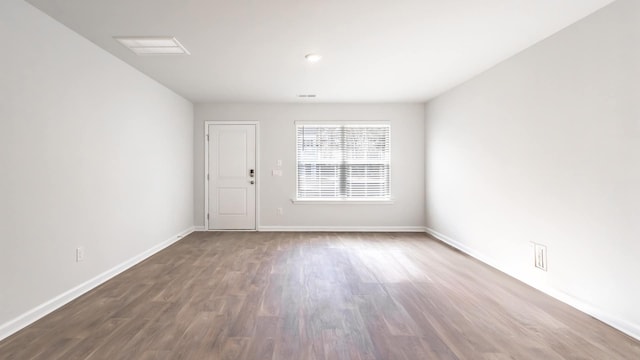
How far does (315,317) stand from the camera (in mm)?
2301

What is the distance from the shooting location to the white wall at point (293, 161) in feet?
18.5

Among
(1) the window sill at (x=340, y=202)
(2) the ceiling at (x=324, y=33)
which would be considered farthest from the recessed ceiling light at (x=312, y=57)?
(1) the window sill at (x=340, y=202)

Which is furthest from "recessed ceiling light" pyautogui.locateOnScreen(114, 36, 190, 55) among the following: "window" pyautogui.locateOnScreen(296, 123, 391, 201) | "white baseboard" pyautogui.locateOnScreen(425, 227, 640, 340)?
"white baseboard" pyautogui.locateOnScreen(425, 227, 640, 340)

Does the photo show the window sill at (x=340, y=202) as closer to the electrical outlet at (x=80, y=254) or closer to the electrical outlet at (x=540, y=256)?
the electrical outlet at (x=540, y=256)

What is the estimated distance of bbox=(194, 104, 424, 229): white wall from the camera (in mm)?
5633

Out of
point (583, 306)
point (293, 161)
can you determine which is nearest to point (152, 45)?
point (293, 161)

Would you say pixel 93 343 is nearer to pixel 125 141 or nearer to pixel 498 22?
pixel 125 141

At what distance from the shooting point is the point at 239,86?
4504mm

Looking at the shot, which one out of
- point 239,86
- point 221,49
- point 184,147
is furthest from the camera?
point 184,147

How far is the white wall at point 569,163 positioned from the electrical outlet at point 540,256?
6 cm

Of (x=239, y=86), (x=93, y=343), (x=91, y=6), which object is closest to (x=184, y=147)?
(x=239, y=86)

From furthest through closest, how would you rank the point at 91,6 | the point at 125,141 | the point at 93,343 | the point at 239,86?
the point at 239,86 → the point at 125,141 → the point at 91,6 → the point at 93,343

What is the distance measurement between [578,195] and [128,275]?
14.7 ft

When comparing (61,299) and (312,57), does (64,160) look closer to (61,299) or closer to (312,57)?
(61,299)
